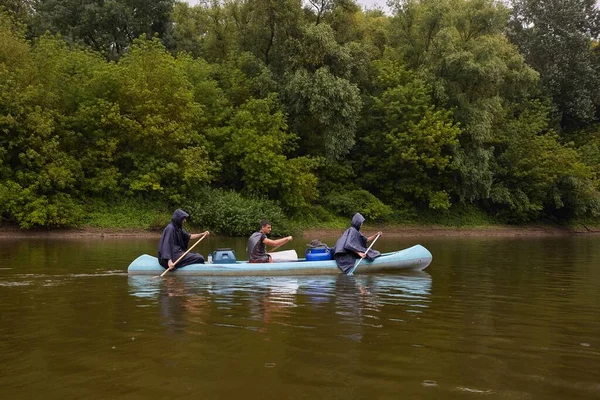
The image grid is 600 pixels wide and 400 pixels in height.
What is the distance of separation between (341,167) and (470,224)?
7987 mm

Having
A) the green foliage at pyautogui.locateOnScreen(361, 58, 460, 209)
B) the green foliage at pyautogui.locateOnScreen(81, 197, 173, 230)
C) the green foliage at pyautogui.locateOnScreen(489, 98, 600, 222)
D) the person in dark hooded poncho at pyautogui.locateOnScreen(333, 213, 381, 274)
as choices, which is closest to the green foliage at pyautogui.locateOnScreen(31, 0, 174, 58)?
the green foliage at pyautogui.locateOnScreen(81, 197, 173, 230)

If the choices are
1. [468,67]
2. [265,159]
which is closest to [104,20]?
[265,159]

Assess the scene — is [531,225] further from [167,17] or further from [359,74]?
[167,17]

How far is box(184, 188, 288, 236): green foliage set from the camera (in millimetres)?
25891

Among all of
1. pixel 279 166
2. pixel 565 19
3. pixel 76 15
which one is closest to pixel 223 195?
pixel 279 166

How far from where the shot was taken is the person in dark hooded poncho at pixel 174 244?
493 inches

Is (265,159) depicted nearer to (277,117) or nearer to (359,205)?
(277,117)

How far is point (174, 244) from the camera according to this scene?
12.8 meters

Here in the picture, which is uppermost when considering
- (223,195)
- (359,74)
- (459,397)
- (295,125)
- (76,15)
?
(76,15)

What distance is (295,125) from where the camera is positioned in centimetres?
3297

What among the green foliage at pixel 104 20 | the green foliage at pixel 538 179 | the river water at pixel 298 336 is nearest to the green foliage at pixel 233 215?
the river water at pixel 298 336

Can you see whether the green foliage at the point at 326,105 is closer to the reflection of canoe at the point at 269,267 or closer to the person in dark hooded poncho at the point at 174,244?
the reflection of canoe at the point at 269,267

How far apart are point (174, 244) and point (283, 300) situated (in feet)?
13.0

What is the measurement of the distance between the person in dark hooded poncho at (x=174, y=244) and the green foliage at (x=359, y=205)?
19.3 m
